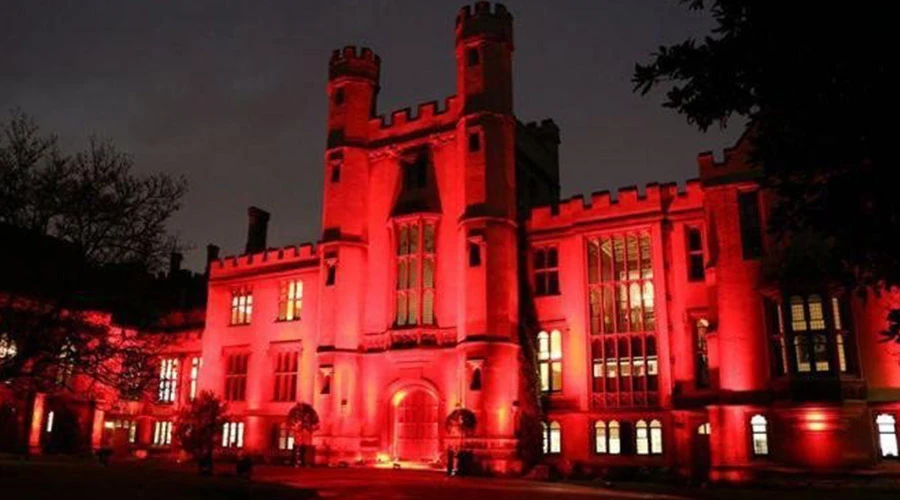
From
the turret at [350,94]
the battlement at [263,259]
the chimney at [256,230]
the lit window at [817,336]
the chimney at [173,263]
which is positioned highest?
the turret at [350,94]

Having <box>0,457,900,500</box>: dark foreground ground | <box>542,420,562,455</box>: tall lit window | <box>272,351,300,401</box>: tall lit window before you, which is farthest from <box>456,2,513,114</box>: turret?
<box>0,457,900,500</box>: dark foreground ground

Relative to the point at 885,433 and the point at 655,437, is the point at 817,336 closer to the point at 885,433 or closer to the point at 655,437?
the point at 885,433

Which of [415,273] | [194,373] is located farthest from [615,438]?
[194,373]

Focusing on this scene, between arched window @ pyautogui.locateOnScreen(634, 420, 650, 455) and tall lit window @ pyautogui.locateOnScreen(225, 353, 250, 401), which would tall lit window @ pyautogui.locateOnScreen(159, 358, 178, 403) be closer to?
tall lit window @ pyautogui.locateOnScreen(225, 353, 250, 401)

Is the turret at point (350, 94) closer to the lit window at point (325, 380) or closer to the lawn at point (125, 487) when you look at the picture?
the lit window at point (325, 380)

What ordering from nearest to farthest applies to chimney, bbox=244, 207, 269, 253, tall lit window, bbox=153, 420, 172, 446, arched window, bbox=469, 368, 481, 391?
arched window, bbox=469, 368, 481, 391 < tall lit window, bbox=153, 420, 172, 446 < chimney, bbox=244, 207, 269, 253

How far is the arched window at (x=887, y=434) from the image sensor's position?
20.0m

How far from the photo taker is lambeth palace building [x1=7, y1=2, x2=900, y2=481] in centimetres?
2111

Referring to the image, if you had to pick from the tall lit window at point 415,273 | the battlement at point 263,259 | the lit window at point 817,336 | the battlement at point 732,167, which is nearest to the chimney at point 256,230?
the battlement at point 263,259

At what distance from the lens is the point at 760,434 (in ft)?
71.1

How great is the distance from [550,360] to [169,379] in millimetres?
19684

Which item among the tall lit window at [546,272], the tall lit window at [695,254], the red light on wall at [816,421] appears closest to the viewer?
the red light on wall at [816,421]

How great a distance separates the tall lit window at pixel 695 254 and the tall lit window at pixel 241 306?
63.1ft

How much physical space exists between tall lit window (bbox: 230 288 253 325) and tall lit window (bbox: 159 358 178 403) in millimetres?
4589
